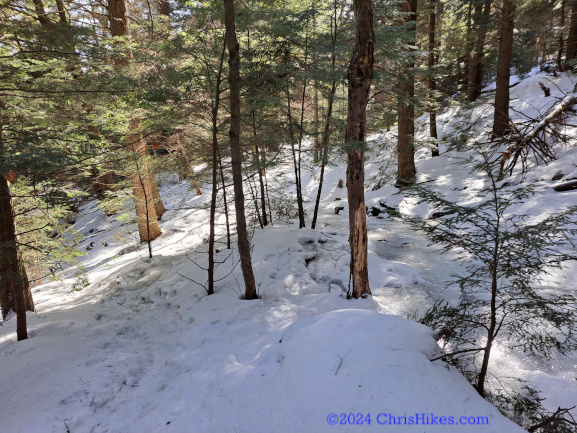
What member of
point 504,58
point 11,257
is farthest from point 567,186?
point 11,257

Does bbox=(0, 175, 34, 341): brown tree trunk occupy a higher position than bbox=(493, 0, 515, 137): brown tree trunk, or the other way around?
bbox=(493, 0, 515, 137): brown tree trunk

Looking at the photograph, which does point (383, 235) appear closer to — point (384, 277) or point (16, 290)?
point (384, 277)

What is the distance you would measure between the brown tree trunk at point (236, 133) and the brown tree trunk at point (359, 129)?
1987 mm

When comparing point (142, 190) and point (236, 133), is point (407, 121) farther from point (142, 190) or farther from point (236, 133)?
point (142, 190)

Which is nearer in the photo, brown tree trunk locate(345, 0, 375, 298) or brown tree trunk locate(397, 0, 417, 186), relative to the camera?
brown tree trunk locate(345, 0, 375, 298)

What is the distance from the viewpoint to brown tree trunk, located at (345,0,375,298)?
15.0 feet

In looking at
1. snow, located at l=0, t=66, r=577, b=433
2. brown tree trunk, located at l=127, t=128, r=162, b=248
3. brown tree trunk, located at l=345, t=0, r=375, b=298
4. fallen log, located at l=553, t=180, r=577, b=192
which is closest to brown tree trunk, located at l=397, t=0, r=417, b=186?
fallen log, located at l=553, t=180, r=577, b=192

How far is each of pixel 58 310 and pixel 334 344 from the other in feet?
22.6

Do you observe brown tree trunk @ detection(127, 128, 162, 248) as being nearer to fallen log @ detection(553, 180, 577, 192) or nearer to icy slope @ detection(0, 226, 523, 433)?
icy slope @ detection(0, 226, 523, 433)

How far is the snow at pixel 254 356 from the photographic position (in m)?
2.86

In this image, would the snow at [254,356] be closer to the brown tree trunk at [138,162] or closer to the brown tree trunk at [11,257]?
the brown tree trunk at [11,257]

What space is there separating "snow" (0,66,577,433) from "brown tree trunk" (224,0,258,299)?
658mm

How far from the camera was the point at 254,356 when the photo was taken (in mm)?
3969

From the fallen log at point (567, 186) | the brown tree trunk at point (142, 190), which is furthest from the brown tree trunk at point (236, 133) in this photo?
the fallen log at point (567, 186)
